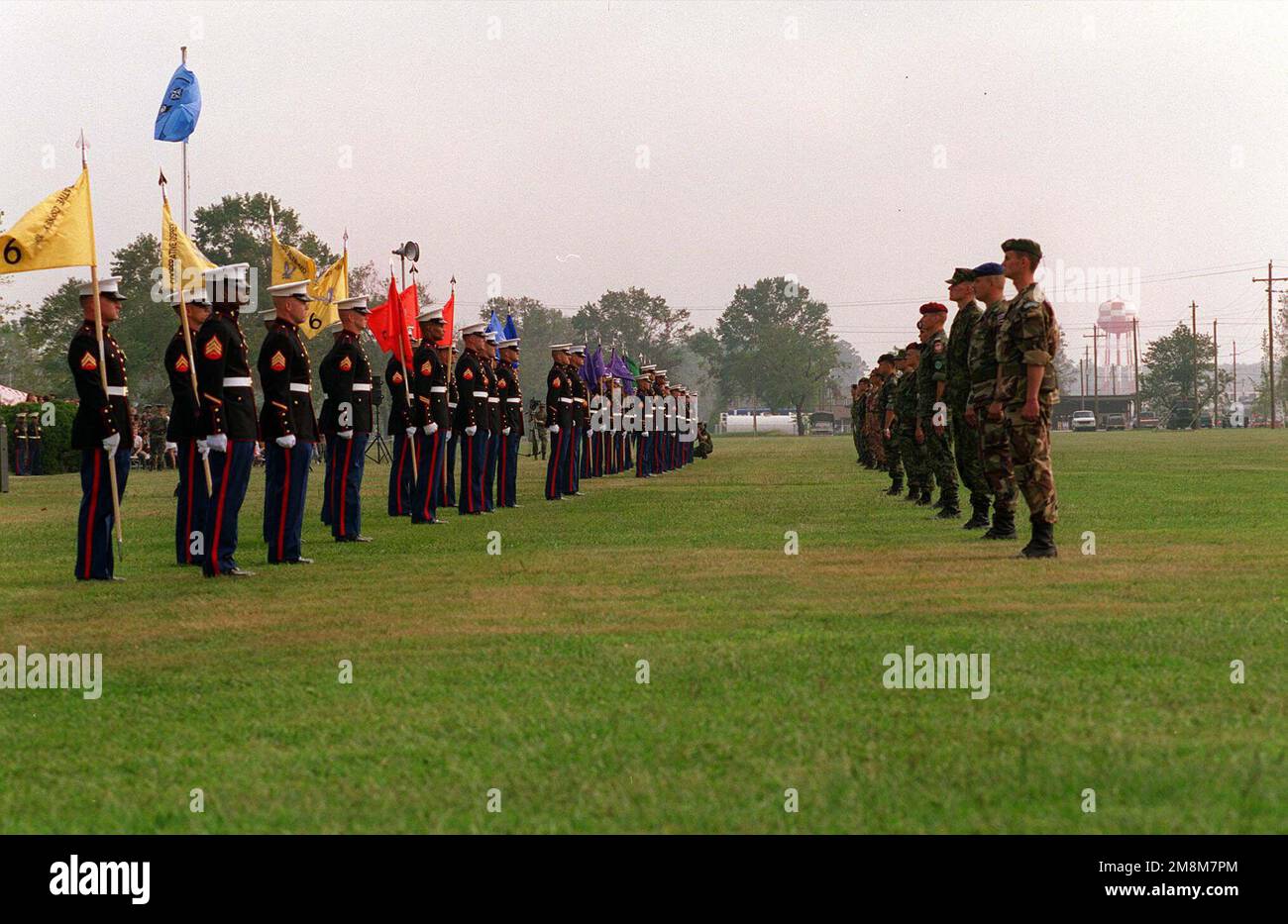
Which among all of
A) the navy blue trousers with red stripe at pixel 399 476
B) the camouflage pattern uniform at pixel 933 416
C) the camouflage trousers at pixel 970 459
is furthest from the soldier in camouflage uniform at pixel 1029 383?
the navy blue trousers with red stripe at pixel 399 476

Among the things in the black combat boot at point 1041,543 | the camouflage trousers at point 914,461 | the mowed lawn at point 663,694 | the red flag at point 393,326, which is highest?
the red flag at point 393,326

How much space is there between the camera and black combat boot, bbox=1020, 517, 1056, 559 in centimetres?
1280

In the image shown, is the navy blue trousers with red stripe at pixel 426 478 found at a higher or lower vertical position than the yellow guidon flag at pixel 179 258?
lower

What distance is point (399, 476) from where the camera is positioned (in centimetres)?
2089

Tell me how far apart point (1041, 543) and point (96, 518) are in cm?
783

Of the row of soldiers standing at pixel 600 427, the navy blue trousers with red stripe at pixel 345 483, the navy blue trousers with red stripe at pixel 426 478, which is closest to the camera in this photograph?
the navy blue trousers with red stripe at pixel 345 483

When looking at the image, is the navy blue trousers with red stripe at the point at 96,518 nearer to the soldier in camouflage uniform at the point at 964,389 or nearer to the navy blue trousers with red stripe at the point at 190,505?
the navy blue trousers with red stripe at the point at 190,505

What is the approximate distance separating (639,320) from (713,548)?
161559mm

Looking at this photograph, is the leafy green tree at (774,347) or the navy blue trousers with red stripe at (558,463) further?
the leafy green tree at (774,347)

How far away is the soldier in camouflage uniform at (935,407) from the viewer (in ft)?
59.7

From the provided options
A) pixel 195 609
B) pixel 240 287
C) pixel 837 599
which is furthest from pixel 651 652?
pixel 240 287

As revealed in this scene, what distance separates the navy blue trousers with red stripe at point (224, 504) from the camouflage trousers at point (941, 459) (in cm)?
860

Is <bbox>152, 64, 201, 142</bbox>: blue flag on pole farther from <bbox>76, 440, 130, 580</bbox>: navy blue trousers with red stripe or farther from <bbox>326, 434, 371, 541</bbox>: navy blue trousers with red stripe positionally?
<bbox>76, 440, 130, 580</bbox>: navy blue trousers with red stripe

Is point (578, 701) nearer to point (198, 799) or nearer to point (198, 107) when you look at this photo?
→ point (198, 799)
